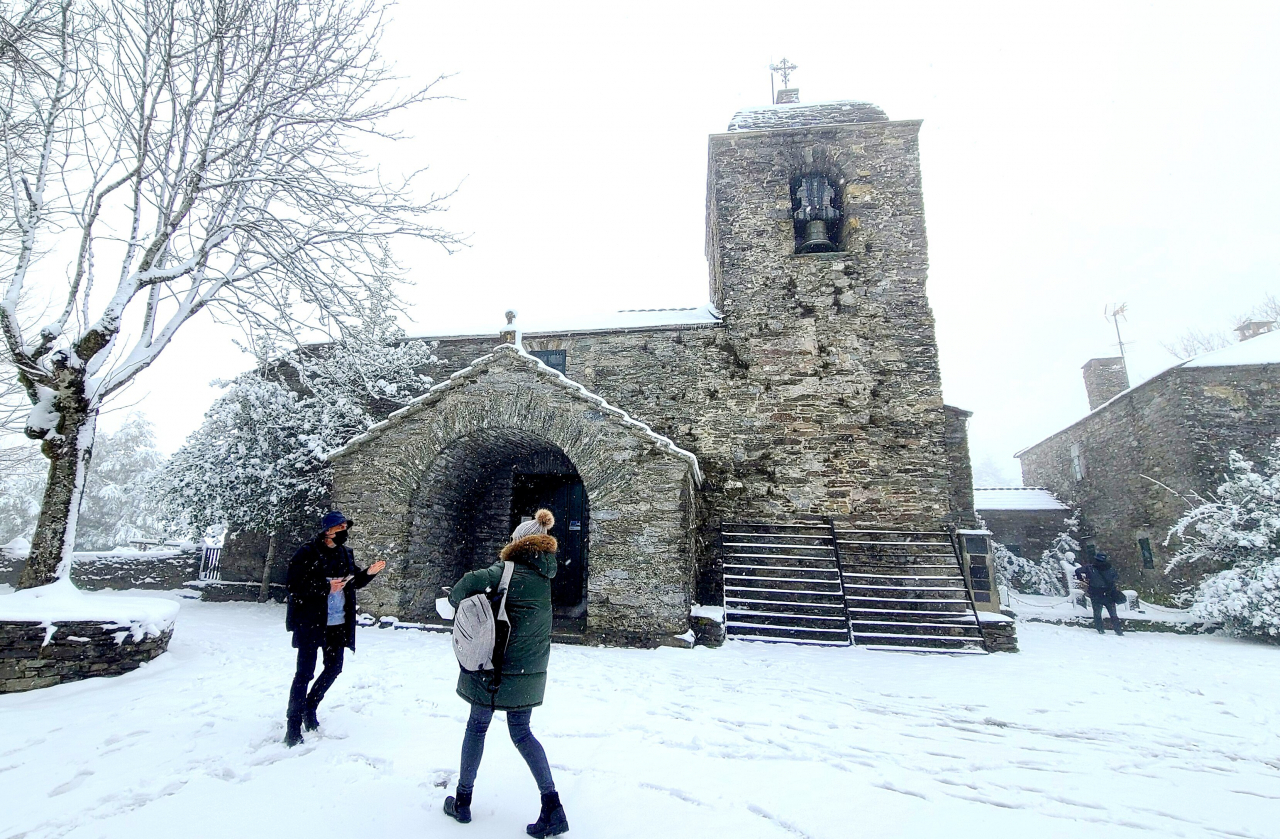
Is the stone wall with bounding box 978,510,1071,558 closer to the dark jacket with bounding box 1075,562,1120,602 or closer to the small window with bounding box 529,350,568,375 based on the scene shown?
the dark jacket with bounding box 1075,562,1120,602

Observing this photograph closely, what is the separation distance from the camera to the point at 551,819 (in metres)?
2.81

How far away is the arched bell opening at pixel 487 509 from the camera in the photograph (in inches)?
383

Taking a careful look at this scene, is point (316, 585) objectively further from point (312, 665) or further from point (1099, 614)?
point (1099, 614)

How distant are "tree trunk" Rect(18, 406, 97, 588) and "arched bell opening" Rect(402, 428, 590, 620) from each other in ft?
13.3

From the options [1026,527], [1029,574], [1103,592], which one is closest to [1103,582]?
[1103,592]

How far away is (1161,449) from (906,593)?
959 centimetres

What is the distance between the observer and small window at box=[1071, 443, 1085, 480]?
1853cm

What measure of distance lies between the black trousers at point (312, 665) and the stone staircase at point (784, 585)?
600 cm

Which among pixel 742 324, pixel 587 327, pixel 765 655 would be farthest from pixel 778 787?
pixel 587 327

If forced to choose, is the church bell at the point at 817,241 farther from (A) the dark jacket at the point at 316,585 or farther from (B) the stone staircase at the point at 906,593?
(A) the dark jacket at the point at 316,585

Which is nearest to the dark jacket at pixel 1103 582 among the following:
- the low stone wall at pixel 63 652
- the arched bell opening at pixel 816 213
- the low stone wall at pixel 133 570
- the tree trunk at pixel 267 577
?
the arched bell opening at pixel 816 213

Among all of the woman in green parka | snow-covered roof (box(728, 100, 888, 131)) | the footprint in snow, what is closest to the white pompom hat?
the woman in green parka

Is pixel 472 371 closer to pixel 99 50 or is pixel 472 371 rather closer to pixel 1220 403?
pixel 99 50

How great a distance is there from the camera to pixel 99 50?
21.8ft
